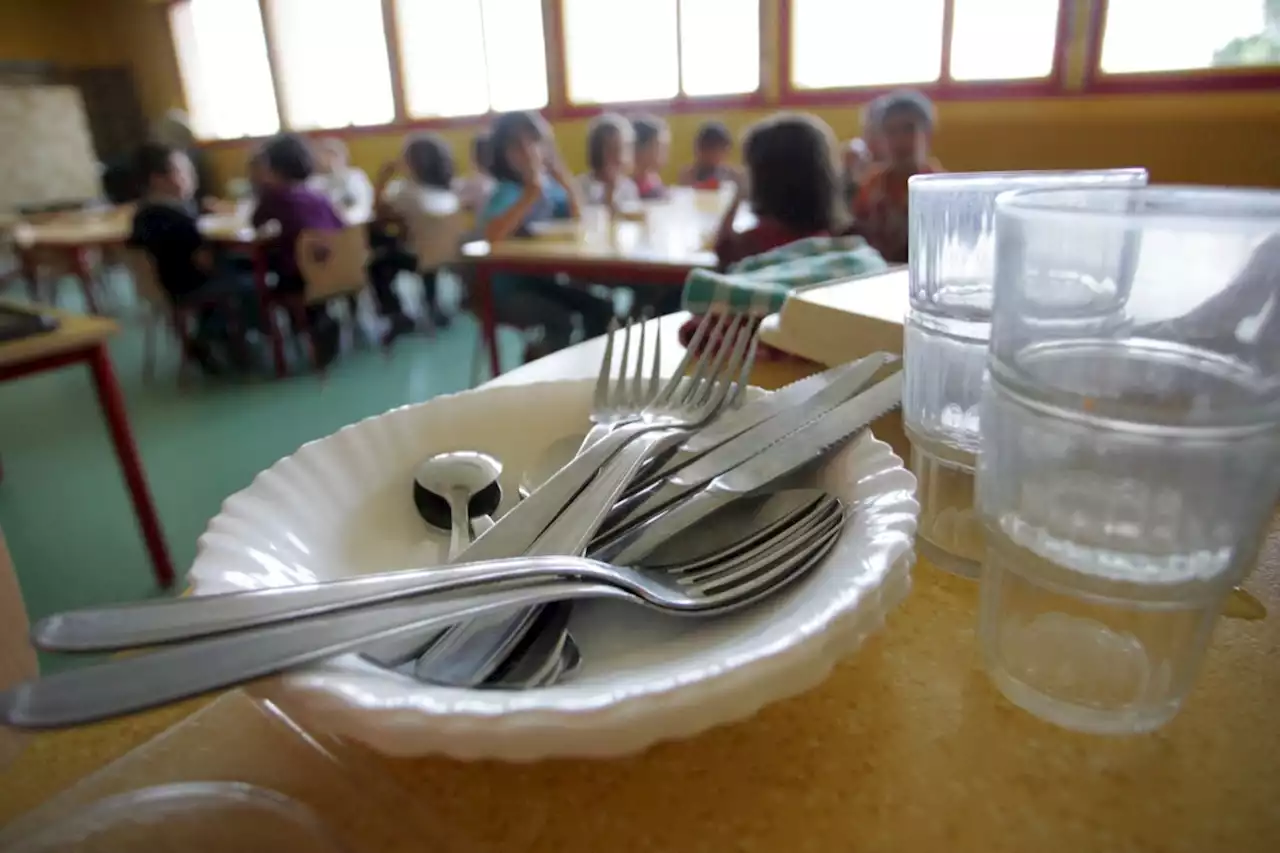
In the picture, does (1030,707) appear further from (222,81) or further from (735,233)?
(222,81)

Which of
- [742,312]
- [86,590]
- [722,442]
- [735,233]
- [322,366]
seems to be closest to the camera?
[722,442]

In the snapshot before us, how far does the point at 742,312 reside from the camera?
0.63m

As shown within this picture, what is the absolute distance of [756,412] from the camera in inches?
16.6

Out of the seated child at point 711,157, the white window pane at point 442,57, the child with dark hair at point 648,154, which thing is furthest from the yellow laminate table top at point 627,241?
the white window pane at point 442,57

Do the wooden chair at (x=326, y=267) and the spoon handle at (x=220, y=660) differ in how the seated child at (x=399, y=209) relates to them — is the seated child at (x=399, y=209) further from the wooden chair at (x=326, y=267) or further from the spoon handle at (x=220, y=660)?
the spoon handle at (x=220, y=660)

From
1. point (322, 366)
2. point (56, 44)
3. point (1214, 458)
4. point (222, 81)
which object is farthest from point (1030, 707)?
point (56, 44)

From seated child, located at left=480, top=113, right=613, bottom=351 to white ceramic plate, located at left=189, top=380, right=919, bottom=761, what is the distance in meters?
1.97

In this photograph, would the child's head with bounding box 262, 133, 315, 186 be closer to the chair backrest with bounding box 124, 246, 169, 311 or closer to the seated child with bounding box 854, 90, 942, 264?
the chair backrest with bounding box 124, 246, 169, 311

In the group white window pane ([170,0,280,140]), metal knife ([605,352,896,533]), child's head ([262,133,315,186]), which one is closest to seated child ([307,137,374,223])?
child's head ([262,133,315,186])

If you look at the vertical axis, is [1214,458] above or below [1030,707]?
above

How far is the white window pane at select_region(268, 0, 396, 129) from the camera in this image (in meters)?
6.04

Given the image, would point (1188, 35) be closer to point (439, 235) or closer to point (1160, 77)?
point (1160, 77)

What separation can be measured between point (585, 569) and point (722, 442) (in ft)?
0.47

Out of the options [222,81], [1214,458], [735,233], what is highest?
[222,81]
